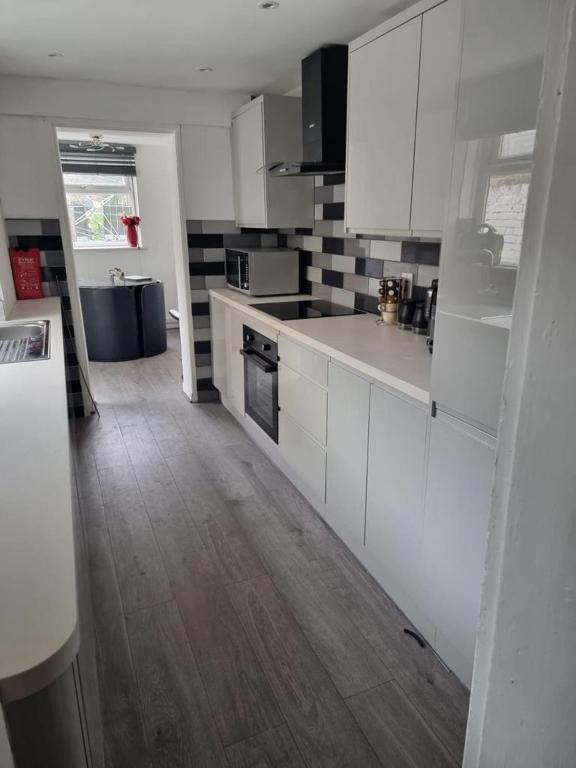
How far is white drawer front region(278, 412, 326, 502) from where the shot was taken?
240 cm

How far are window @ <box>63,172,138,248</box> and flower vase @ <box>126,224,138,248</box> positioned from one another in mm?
233

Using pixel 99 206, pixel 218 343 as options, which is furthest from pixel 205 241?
pixel 99 206

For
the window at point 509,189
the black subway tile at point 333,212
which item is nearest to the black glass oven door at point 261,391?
the black subway tile at point 333,212

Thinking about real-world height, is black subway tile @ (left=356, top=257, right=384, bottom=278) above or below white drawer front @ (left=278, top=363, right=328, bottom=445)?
above

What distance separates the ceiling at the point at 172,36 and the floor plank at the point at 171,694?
95.4 inches

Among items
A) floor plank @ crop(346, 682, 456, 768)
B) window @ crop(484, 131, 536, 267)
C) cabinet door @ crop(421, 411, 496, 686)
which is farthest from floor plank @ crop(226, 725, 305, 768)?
window @ crop(484, 131, 536, 267)

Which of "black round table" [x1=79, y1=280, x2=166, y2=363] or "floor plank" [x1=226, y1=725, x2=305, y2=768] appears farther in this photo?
"black round table" [x1=79, y1=280, x2=166, y2=363]

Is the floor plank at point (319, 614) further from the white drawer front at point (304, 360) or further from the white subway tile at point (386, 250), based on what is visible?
the white subway tile at point (386, 250)

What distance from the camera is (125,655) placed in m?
1.74

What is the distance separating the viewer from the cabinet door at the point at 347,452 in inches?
78.1

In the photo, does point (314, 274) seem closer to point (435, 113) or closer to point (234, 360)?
point (234, 360)

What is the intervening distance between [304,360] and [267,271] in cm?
126

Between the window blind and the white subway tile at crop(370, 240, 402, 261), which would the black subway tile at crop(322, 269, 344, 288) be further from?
the window blind

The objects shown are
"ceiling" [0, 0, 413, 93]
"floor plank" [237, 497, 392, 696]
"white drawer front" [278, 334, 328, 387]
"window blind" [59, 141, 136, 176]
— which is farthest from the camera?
"window blind" [59, 141, 136, 176]
